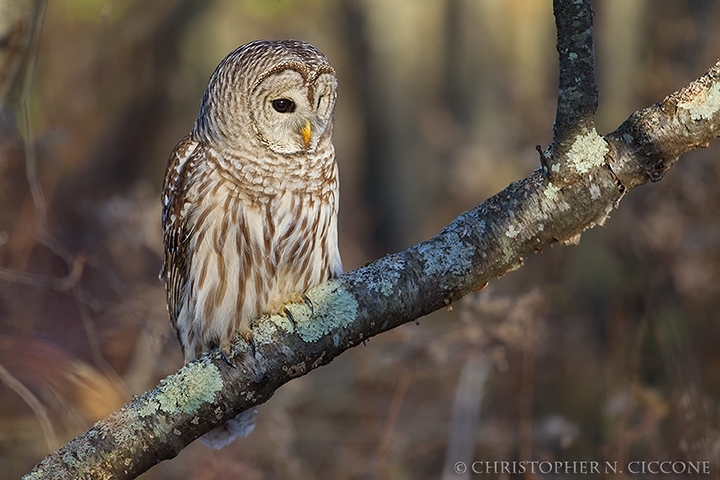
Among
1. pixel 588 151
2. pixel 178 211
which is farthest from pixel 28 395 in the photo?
pixel 588 151

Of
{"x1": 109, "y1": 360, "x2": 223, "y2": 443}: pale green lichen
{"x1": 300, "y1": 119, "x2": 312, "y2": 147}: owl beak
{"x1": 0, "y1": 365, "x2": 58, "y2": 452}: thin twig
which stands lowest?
{"x1": 109, "y1": 360, "x2": 223, "y2": 443}: pale green lichen

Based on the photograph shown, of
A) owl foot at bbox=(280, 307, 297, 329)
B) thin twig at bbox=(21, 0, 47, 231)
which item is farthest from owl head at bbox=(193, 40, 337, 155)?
owl foot at bbox=(280, 307, 297, 329)

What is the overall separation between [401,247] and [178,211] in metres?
7.53

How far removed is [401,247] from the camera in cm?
1089

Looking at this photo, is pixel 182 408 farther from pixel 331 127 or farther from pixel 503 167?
pixel 503 167

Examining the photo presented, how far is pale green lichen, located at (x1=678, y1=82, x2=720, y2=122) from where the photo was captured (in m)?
2.32

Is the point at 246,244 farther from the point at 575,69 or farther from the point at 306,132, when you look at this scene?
the point at 575,69

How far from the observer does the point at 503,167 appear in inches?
296

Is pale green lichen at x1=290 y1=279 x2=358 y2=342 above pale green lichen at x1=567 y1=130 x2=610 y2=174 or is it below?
below

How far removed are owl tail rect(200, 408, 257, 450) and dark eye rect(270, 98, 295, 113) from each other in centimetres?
146

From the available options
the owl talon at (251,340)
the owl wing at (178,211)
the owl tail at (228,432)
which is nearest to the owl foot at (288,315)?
the owl talon at (251,340)

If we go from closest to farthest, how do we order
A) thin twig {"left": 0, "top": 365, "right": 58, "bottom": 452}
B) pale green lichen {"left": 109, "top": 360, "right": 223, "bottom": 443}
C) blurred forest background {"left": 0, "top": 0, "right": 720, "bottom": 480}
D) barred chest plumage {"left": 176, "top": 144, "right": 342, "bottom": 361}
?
pale green lichen {"left": 109, "top": 360, "right": 223, "bottom": 443}, thin twig {"left": 0, "top": 365, "right": 58, "bottom": 452}, barred chest plumage {"left": 176, "top": 144, "right": 342, "bottom": 361}, blurred forest background {"left": 0, "top": 0, "right": 720, "bottom": 480}

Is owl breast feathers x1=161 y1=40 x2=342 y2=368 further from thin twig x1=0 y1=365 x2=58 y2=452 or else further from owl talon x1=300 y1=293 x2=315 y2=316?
thin twig x1=0 y1=365 x2=58 y2=452

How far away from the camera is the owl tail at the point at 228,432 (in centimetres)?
383
